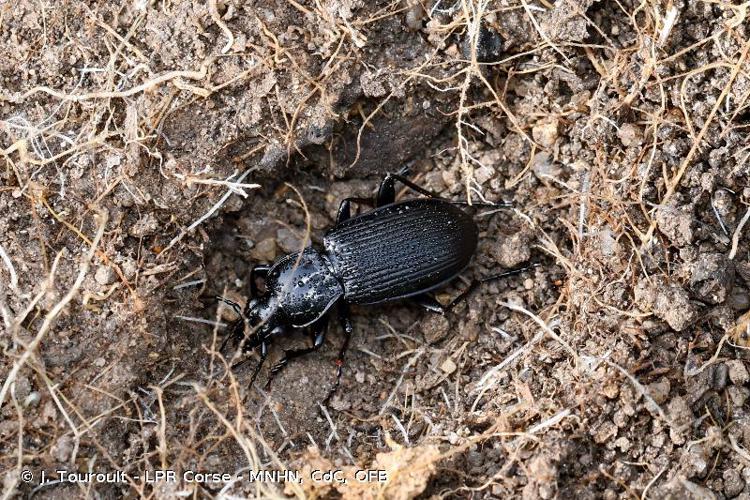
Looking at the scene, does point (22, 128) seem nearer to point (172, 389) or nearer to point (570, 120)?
point (172, 389)

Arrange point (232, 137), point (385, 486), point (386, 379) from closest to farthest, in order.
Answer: point (385, 486) → point (232, 137) → point (386, 379)

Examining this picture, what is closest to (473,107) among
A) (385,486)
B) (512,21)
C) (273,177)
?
(512,21)

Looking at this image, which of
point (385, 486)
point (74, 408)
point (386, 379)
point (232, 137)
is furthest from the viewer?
point (386, 379)

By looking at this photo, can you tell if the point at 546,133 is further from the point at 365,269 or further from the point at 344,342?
the point at 344,342

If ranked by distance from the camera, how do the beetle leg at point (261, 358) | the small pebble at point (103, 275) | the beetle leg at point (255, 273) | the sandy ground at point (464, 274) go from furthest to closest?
the beetle leg at point (255, 273) < the beetle leg at point (261, 358) < the small pebble at point (103, 275) < the sandy ground at point (464, 274)

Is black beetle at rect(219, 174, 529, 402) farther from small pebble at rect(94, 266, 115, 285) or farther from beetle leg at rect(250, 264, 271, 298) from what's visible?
small pebble at rect(94, 266, 115, 285)

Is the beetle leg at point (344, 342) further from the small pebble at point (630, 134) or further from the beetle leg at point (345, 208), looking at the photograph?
the small pebble at point (630, 134)

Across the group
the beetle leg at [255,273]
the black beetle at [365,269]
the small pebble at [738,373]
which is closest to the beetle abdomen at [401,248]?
the black beetle at [365,269]

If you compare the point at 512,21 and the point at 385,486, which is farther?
the point at 512,21
